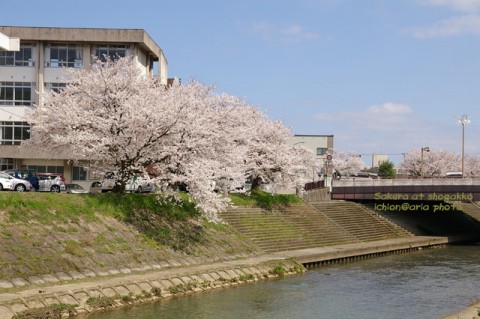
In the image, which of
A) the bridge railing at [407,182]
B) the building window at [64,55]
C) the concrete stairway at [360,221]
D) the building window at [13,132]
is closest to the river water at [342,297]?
the concrete stairway at [360,221]

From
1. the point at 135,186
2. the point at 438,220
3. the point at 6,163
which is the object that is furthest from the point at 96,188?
the point at 438,220

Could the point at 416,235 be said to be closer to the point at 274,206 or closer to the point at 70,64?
the point at 274,206

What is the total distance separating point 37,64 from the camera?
66.8m

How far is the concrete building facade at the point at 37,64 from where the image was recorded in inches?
2601

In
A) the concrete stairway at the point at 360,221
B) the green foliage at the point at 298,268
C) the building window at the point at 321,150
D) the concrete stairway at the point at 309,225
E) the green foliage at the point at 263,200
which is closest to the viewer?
the green foliage at the point at 298,268

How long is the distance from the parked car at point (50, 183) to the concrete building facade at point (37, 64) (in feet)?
39.9

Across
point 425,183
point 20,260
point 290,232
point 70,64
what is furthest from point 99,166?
point 425,183

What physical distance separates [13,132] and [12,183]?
65.7 feet

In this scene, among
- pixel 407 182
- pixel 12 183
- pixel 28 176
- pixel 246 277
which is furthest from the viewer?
pixel 407 182

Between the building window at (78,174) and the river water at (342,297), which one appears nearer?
the river water at (342,297)

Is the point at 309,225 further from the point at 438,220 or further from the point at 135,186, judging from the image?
the point at 438,220

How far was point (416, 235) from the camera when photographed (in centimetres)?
7588

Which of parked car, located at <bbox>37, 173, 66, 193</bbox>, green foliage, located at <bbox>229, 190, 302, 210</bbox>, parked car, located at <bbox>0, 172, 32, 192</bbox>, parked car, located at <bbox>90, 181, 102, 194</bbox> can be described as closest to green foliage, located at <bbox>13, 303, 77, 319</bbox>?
parked car, located at <bbox>0, 172, 32, 192</bbox>

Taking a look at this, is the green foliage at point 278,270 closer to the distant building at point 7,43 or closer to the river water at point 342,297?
the river water at point 342,297
